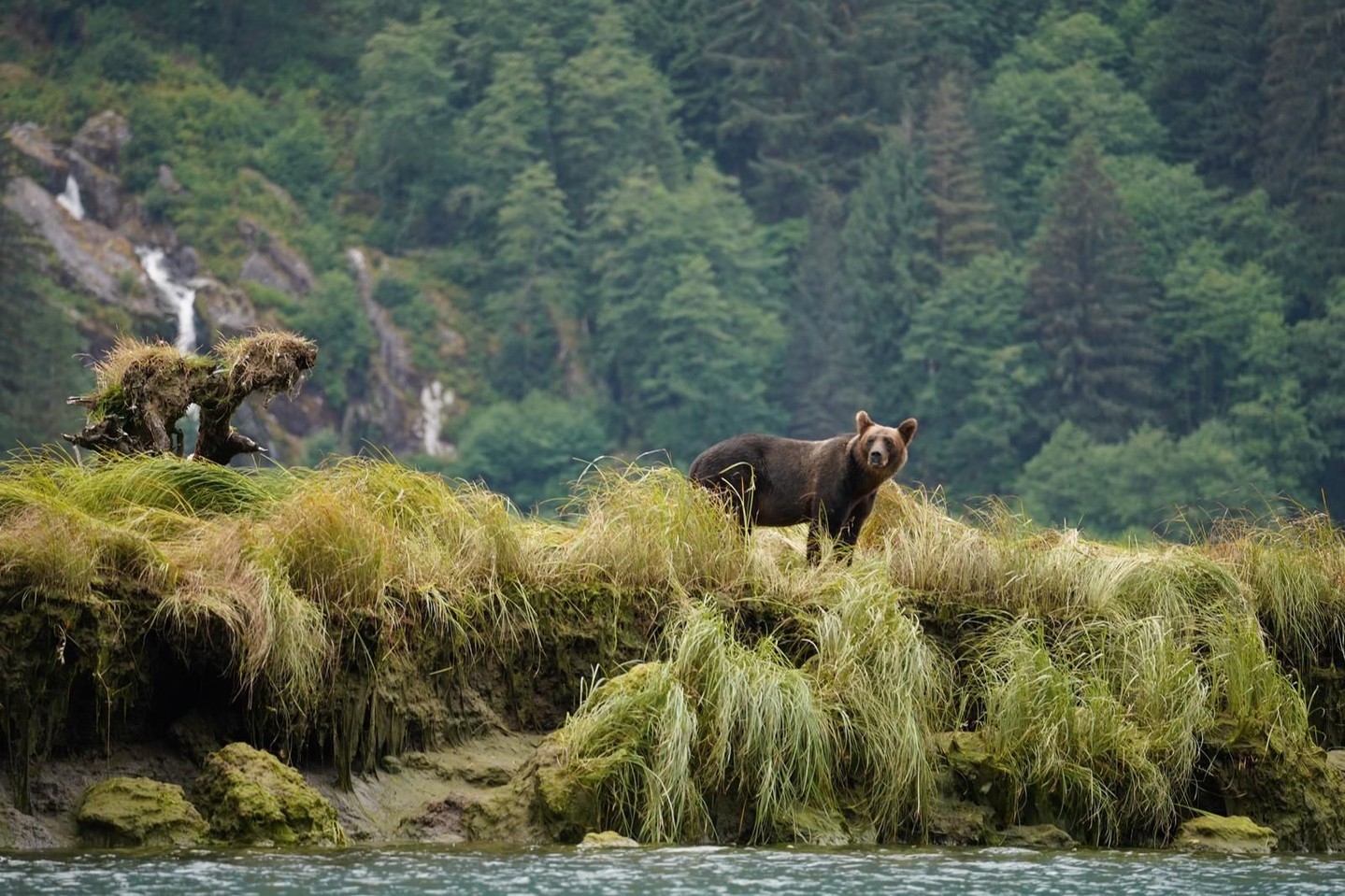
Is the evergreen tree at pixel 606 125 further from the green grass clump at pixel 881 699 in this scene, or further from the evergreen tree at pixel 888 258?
the green grass clump at pixel 881 699

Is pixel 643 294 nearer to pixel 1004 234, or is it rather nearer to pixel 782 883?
pixel 1004 234

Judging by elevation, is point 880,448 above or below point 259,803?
above

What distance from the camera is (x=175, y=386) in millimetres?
11438

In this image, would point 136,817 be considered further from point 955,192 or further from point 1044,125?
point 1044,125

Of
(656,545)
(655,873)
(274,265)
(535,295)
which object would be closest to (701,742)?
(655,873)

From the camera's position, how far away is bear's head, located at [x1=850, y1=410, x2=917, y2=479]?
11.8 meters

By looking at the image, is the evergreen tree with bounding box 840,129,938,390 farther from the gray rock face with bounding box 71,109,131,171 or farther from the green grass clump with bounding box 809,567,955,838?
the green grass clump with bounding box 809,567,955,838

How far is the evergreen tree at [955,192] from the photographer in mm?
66438

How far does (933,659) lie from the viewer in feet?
35.4

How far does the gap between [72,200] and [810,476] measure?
2024 inches

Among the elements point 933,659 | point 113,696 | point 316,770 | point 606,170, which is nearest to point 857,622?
point 933,659

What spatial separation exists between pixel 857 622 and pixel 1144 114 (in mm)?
63422

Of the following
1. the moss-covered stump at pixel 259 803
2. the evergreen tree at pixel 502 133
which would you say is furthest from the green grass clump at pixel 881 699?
the evergreen tree at pixel 502 133

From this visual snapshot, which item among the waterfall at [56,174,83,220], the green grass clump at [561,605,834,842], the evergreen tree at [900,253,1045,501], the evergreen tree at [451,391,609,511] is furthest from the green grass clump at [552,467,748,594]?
the waterfall at [56,174,83,220]
